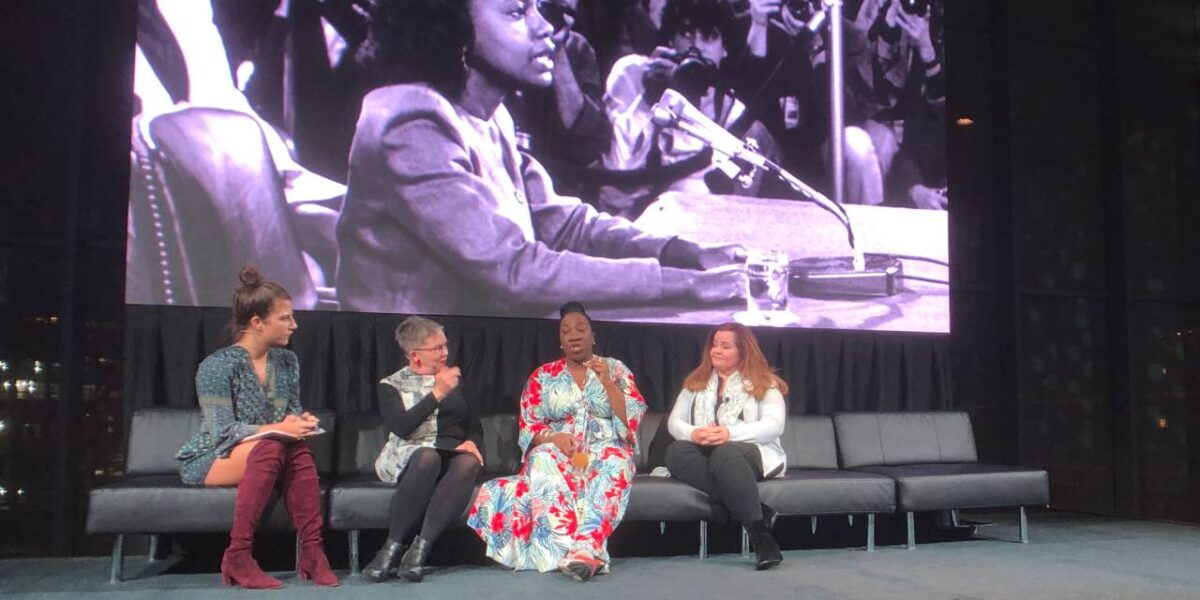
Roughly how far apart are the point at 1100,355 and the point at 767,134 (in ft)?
7.86

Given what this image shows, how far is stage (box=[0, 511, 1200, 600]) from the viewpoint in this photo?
2990mm

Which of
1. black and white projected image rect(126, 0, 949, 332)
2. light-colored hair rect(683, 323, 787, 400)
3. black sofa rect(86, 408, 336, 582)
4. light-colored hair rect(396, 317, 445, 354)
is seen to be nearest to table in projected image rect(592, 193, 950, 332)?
black and white projected image rect(126, 0, 949, 332)

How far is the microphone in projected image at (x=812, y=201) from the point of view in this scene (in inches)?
185

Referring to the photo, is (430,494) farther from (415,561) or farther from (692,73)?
(692,73)

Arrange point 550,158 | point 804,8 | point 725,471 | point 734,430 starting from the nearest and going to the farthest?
point 725,471 < point 734,430 < point 550,158 < point 804,8

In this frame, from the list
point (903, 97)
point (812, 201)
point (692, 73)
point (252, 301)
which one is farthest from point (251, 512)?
point (903, 97)

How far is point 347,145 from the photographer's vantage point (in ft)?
13.6

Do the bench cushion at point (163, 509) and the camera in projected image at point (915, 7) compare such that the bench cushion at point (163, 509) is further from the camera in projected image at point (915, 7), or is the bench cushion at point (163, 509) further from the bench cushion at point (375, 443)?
Answer: the camera in projected image at point (915, 7)

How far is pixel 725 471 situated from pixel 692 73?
6.74 ft

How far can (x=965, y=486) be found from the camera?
13.2 ft

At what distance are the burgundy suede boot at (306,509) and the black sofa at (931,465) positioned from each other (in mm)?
2174

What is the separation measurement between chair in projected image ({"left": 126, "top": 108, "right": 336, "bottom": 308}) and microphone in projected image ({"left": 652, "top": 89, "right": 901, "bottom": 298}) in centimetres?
169

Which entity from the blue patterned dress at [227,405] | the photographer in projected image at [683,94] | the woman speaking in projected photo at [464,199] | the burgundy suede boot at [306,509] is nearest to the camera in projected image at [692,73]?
the photographer in projected image at [683,94]

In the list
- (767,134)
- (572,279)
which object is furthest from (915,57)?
(572,279)
